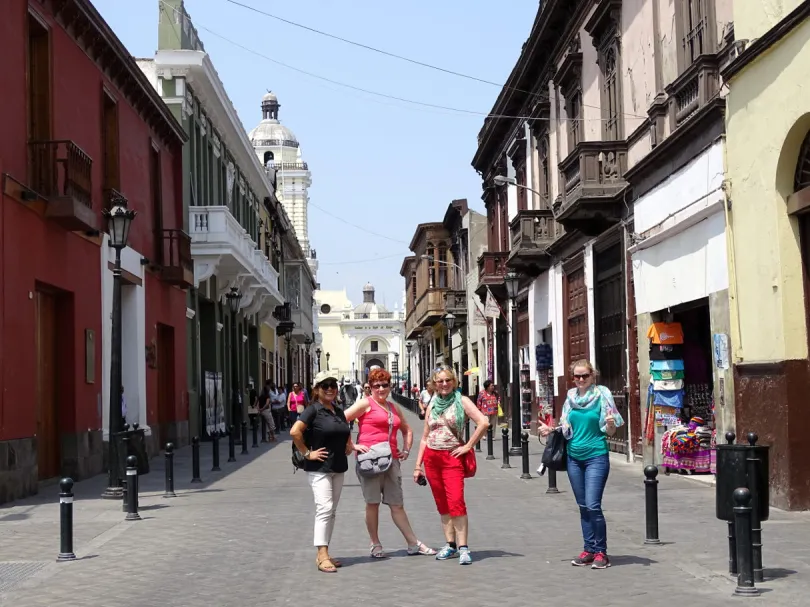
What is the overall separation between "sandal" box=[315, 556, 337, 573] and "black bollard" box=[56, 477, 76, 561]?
2280 mm

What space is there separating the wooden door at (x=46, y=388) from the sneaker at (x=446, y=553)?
29.2 feet

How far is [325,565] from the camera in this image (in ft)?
31.0

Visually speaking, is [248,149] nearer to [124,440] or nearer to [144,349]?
[144,349]

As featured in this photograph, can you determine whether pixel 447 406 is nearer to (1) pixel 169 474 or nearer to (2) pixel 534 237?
(1) pixel 169 474

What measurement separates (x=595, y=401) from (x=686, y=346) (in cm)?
861

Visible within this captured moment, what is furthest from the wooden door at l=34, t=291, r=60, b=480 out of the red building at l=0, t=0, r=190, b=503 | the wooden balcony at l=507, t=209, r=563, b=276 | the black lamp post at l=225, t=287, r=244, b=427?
the black lamp post at l=225, t=287, r=244, b=427

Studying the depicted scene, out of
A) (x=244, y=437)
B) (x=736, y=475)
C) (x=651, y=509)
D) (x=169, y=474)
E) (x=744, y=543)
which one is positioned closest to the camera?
(x=744, y=543)

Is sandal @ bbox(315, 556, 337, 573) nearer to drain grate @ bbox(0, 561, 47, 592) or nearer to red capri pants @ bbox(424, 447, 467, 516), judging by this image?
red capri pants @ bbox(424, 447, 467, 516)

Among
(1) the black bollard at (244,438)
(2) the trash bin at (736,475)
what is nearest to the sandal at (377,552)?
(2) the trash bin at (736,475)

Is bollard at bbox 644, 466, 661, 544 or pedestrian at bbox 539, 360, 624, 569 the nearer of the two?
pedestrian at bbox 539, 360, 624, 569

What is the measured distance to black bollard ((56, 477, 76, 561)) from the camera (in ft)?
33.6

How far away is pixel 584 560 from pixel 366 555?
1.95 meters

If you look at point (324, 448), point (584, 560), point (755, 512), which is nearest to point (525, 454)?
point (584, 560)

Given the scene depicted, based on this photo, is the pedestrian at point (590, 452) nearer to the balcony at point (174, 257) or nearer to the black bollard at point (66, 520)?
the black bollard at point (66, 520)
